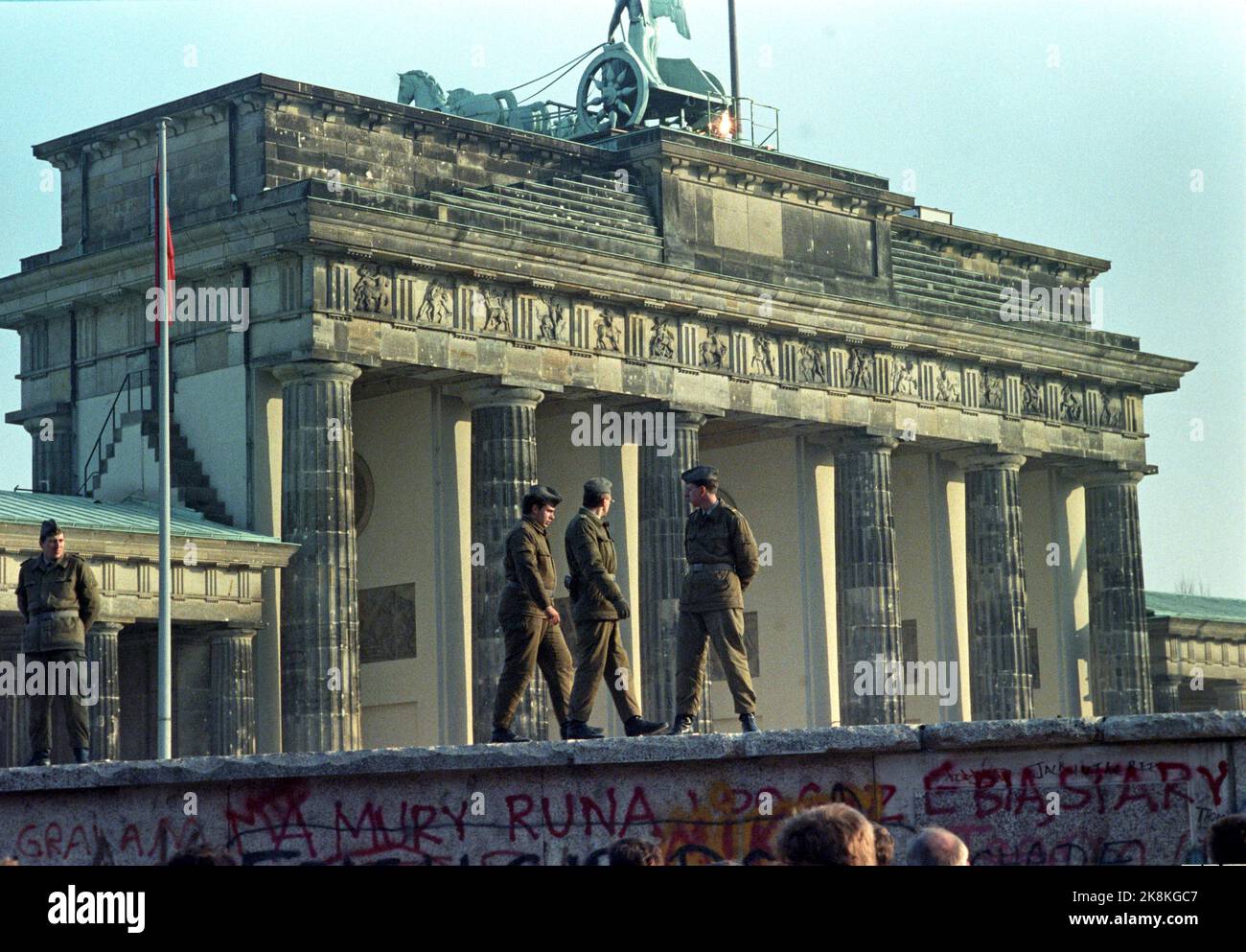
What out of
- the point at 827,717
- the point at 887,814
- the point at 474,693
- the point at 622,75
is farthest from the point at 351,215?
the point at 887,814

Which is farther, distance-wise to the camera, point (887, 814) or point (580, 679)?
point (580, 679)

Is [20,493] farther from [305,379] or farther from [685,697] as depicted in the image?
[685,697]

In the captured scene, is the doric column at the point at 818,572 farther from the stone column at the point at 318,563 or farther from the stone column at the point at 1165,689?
the stone column at the point at 318,563

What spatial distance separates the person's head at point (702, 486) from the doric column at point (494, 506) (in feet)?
76.0

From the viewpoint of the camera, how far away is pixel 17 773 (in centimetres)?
2106

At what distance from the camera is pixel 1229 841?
28.8 ft

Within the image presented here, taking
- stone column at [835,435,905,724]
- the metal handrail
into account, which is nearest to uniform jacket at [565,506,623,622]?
the metal handrail

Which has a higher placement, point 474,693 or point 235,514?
point 235,514

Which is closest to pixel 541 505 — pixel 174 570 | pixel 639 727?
pixel 639 727

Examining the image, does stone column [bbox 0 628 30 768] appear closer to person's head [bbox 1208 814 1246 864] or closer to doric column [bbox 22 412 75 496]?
doric column [bbox 22 412 75 496]

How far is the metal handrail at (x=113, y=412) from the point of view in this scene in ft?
153

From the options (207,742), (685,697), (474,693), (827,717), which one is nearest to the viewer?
(685,697)

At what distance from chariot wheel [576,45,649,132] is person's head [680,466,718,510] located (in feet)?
110

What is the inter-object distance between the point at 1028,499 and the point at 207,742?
1114 inches
